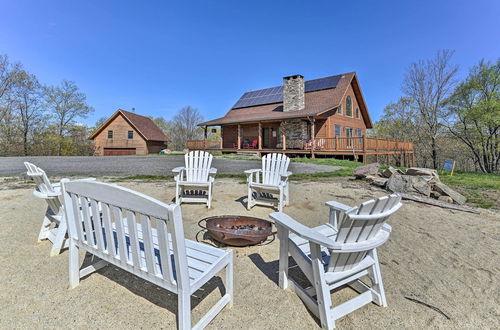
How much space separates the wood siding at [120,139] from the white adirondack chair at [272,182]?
24566mm

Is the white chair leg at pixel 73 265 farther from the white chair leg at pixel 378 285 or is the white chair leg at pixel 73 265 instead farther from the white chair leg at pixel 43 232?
the white chair leg at pixel 378 285

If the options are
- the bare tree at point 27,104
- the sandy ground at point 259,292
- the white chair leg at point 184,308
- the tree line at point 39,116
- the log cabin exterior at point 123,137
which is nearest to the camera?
the white chair leg at point 184,308

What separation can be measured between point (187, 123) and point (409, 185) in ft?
115

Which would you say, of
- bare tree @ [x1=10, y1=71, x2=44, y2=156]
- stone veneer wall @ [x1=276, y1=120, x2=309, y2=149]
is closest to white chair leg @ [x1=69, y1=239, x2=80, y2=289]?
stone veneer wall @ [x1=276, y1=120, x2=309, y2=149]

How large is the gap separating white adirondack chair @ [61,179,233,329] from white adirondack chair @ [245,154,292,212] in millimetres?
2205

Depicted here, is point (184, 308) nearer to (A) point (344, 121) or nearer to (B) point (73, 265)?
(B) point (73, 265)

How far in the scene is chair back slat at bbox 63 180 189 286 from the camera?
3.54 feet

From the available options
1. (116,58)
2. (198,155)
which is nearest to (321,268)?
(198,155)

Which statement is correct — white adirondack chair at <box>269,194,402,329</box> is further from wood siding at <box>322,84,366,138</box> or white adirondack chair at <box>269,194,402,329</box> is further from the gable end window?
the gable end window

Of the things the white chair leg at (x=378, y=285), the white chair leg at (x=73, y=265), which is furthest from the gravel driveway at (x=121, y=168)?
the white chair leg at (x=378, y=285)

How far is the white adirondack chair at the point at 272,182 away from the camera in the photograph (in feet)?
12.3

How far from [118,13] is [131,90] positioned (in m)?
16.3

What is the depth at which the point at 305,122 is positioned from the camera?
1667 cm

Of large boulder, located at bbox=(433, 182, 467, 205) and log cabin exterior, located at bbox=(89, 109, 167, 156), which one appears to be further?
log cabin exterior, located at bbox=(89, 109, 167, 156)
